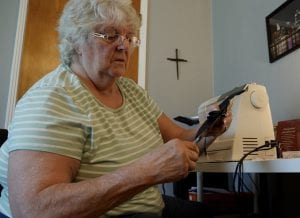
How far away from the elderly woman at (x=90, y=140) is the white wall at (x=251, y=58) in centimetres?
72

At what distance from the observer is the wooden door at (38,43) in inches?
86.6

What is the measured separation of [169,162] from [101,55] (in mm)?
418

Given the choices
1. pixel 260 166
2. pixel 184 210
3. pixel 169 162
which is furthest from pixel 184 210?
pixel 169 162

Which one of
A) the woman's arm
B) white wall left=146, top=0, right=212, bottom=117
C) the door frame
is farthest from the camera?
white wall left=146, top=0, right=212, bottom=117

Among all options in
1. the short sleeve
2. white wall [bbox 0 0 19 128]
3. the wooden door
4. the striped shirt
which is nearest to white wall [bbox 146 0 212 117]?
the wooden door

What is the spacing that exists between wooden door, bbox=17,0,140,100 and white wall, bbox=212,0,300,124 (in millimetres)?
1222

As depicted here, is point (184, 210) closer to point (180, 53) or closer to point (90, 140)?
point (90, 140)

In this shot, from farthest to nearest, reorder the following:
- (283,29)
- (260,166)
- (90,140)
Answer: (283,29), (260,166), (90,140)

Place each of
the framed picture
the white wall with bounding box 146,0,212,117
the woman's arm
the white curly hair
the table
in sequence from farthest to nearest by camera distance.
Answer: the white wall with bounding box 146,0,212,117 → the framed picture → the white curly hair → the table → the woman's arm

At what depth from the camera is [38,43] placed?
7.38ft

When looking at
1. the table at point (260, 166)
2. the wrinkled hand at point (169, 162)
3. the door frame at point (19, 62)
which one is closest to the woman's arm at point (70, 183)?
the wrinkled hand at point (169, 162)

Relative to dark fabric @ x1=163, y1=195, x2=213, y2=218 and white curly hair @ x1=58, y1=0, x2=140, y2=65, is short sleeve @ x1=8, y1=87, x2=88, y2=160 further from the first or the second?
dark fabric @ x1=163, y1=195, x2=213, y2=218

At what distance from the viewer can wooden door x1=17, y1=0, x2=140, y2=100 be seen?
2199 millimetres

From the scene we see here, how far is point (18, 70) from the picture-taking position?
218 cm
